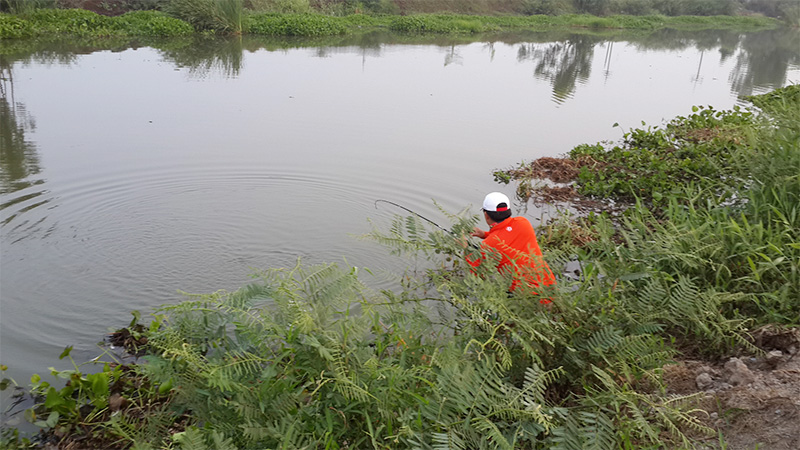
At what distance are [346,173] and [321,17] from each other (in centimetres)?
2022

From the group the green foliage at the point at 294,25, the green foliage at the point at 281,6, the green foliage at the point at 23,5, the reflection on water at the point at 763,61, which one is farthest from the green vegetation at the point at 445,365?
the green foliage at the point at 281,6

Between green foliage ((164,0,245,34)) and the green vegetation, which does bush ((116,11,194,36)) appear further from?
the green vegetation

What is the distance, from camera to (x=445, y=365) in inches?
126

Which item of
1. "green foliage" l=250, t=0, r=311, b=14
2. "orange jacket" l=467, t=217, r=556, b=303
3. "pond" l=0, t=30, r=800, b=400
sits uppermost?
"green foliage" l=250, t=0, r=311, b=14

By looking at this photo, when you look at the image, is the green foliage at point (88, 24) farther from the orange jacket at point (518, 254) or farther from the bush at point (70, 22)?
the orange jacket at point (518, 254)

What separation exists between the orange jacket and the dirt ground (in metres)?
0.96

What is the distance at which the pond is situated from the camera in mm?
5773

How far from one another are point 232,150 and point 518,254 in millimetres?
6352

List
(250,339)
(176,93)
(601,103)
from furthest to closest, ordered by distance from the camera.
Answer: (601,103) → (176,93) → (250,339)

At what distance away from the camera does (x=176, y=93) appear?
1305 cm

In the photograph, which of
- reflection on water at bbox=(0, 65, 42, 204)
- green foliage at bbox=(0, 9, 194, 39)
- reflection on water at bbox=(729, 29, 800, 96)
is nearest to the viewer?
reflection on water at bbox=(0, 65, 42, 204)

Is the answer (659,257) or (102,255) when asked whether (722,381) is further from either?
(102,255)

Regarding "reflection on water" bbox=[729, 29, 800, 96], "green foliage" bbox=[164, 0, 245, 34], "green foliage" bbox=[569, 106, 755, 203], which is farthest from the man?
"green foliage" bbox=[164, 0, 245, 34]

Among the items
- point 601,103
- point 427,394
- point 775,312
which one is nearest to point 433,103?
point 601,103
